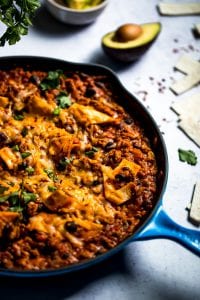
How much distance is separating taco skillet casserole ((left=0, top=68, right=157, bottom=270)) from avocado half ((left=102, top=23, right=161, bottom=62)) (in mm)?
635

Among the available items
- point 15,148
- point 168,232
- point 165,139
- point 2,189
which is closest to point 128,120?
point 165,139

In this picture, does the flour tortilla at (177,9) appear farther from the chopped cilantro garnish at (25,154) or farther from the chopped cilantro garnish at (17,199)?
the chopped cilantro garnish at (17,199)

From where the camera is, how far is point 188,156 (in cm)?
387

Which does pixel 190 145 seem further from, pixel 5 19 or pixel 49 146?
pixel 5 19

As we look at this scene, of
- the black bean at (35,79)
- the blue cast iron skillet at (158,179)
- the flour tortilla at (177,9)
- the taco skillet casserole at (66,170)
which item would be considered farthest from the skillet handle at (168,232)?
the flour tortilla at (177,9)

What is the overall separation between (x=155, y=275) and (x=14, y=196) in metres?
1.06

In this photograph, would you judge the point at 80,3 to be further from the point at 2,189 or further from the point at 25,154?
the point at 2,189

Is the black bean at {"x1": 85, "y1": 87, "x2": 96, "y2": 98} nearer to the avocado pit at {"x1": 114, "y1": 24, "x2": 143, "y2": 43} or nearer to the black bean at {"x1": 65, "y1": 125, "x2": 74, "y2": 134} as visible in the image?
the black bean at {"x1": 65, "y1": 125, "x2": 74, "y2": 134}

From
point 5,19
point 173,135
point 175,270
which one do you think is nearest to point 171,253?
point 175,270

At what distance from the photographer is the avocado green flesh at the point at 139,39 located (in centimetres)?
419

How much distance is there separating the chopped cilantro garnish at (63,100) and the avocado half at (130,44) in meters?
0.85

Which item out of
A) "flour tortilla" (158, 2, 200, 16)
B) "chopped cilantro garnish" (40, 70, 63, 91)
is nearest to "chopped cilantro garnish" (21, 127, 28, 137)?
"chopped cilantro garnish" (40, 70, 63, 91)

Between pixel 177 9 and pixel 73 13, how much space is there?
1.18 meters

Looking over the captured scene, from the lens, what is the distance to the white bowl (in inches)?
175
